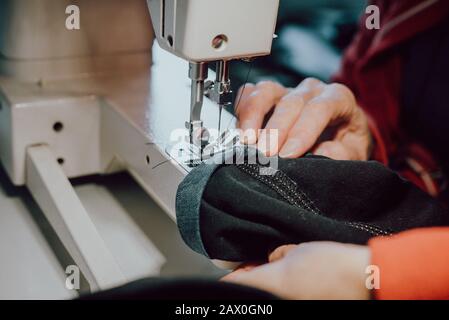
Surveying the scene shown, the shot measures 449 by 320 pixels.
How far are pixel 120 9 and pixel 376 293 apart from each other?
2.12 ft

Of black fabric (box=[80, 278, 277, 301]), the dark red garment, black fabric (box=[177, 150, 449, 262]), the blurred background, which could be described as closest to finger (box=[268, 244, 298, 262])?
black fabric (box=[177, 150, 449, 262])

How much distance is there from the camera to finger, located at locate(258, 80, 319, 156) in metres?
0.64

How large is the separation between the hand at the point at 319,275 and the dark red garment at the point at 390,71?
632 millimetres

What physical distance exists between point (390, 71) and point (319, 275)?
831mm

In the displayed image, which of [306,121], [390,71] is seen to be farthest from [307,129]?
[390,71]

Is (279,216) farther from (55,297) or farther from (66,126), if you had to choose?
(66,126)

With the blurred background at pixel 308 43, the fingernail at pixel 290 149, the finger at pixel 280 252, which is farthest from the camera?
the blurred background at pixel 308 43

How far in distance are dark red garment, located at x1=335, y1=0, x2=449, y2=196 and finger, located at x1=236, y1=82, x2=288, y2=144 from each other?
37 cm

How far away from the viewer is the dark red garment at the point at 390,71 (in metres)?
1.06

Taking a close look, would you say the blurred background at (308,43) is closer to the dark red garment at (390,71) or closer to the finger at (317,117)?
the dark red garment at (390,71)

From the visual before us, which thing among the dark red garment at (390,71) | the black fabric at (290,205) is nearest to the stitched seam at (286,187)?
the black fabric at (290,205)

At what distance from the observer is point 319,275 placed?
1.42 feet

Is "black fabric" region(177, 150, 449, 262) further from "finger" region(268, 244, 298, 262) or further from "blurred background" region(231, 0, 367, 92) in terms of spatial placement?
"blurred background" region(231, 0, 367, 92)

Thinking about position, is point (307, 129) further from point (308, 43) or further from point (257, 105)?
point (308, 43)
